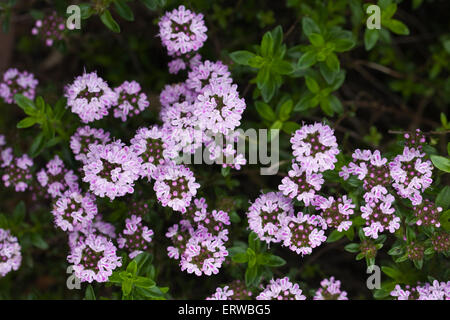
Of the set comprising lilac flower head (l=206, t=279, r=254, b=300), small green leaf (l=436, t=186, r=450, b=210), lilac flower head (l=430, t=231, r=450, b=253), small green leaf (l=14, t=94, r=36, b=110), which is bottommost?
lilac flower head (l=206, t=279, r=254, b=300)

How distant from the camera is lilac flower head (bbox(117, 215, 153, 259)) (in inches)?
115

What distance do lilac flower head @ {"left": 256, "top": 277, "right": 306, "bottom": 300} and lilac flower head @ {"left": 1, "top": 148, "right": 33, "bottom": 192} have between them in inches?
66.2

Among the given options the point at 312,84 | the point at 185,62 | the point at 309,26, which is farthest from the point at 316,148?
the point at 185,62

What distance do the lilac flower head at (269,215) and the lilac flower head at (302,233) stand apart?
51mm

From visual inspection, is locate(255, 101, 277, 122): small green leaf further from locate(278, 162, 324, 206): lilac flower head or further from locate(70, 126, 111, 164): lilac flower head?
locate(70, 126, 111, 164): lilac flower head

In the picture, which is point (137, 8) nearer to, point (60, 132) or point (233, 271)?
point (60, 132)

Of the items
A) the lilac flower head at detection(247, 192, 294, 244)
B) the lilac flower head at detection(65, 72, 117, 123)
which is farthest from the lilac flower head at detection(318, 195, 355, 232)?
the lilac flower head at detection(65, 72, 117, 123)

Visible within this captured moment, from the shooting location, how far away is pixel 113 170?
2596 millimetres

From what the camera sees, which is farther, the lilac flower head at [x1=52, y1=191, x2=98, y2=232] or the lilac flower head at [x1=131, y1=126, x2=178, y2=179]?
the lilac flower head at [x1=52, y1=191, x2=98, y2=232]

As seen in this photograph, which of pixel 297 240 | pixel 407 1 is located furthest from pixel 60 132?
pixel 407 1

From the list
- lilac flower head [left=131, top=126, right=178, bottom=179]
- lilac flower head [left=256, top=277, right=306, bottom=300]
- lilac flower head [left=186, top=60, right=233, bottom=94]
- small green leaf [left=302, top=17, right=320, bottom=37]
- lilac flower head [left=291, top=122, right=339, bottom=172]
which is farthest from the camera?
small green leaf [left=302, top=17, right=320, bottom=37]

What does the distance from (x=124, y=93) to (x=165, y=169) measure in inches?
25.4

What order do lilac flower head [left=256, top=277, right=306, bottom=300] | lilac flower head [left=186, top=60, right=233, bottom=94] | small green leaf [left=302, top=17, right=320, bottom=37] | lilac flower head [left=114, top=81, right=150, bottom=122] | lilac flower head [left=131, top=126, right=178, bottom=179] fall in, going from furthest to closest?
small green leaf [left=302, top=17, right=320, bottom=37] → lilac flower head [left=114, top=81, right=150, bottom=122] → lilac flower head [left=186, top=60, right=233, bottom=94] → lilac flower head [left=256, top=277, right=306, bottom=300] → lilac flower head [left=131, top=126, right=178, bottom=179]
